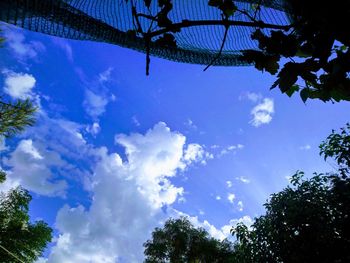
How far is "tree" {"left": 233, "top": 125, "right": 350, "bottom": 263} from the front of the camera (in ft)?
33.5

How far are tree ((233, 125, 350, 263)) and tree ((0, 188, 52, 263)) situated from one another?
12.7 m

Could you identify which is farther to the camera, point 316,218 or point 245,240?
point 245,240

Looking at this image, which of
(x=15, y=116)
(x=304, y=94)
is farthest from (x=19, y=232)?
(x=304, y=94)

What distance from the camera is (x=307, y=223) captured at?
36.8ft

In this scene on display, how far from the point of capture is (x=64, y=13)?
92.8 inches

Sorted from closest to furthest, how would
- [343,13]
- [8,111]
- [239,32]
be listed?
[343,13]
[239,32]
[8,111]

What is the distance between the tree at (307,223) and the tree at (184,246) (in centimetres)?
1966

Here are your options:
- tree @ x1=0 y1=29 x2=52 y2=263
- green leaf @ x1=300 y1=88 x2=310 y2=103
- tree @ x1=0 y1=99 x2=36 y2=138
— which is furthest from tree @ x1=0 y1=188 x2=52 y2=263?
green leaf @ x1=300 y1=88 x2=310 y2=103

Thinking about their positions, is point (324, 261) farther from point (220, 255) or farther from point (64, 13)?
point (220, 255)

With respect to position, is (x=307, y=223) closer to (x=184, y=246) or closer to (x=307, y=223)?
(x=307, y=223)

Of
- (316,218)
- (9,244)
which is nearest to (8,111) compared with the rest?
(316,218)

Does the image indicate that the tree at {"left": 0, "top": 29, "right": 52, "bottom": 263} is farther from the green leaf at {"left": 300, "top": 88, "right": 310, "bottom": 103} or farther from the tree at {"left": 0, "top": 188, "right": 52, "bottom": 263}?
the green leaf at {"left": 300, "top": 88, "right": 310, "bottom": 103}

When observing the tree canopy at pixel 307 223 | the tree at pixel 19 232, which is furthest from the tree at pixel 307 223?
the tree at pixel 19 232

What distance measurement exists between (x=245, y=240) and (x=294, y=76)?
1165 cm
